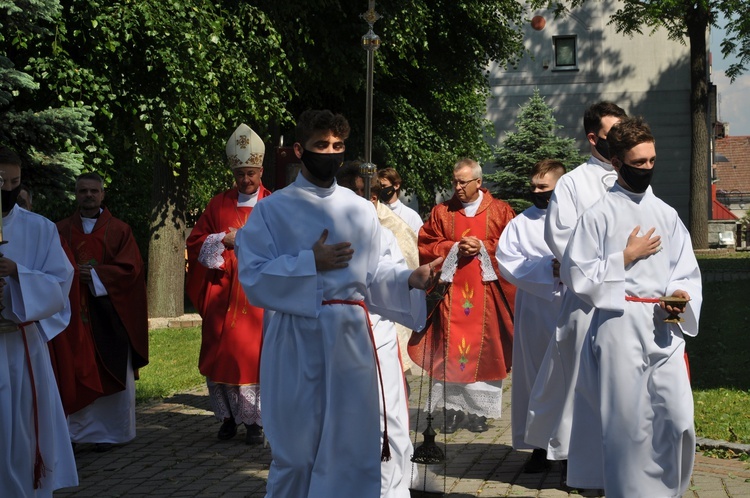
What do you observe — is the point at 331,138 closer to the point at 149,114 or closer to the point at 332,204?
the point at 332,204

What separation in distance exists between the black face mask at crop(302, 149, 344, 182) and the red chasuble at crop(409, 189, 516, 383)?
419 cm

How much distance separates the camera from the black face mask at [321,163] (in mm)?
5816

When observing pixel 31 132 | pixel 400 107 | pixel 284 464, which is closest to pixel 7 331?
pixel 284 464

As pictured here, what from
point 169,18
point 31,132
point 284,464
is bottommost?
point 284,464

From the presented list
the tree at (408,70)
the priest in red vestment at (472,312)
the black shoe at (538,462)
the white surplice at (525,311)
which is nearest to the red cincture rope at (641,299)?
the white surplice at (525,311)

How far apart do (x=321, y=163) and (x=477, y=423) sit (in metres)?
4.80

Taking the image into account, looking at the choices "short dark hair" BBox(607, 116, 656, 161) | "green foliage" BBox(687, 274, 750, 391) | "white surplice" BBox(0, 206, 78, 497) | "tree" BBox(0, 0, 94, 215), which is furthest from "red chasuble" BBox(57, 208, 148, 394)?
"green foliage" BBox(687, 274, 750, 391)

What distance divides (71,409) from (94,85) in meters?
6.89

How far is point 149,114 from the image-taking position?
16.3m

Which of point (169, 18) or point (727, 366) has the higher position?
point (169, 18)

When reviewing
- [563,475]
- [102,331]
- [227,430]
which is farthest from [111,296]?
[563,475]

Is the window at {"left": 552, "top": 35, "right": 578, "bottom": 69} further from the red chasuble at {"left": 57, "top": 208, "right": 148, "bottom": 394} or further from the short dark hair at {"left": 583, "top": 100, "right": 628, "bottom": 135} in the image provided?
the short dark hair at {"left": 583, "top": 100, "right": 628, "bottom": 135}

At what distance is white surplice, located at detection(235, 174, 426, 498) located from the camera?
5.55 m

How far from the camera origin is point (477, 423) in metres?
10.1
